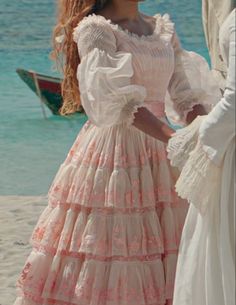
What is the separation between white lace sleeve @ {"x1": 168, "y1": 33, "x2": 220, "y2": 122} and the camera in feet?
10.7

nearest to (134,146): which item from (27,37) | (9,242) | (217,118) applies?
(217,118)

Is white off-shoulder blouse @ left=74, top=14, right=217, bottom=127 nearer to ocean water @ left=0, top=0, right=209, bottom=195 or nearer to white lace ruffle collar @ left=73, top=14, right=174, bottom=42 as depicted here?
white lace ruffle collar @ left=73, top=14, right=174, bottom=42

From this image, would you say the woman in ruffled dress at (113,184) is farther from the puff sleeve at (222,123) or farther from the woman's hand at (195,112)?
the puff sleeve at (222,123)

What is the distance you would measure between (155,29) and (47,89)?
9.09 m

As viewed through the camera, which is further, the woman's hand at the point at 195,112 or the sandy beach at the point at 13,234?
the sandy beach at the point at 13,234

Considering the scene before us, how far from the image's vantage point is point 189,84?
130 inches

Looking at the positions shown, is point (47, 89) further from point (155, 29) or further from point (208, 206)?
point (208, 206)

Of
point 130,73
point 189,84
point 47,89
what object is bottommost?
point 47,89

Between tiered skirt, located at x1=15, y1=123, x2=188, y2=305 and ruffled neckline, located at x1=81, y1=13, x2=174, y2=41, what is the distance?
0.30 meters

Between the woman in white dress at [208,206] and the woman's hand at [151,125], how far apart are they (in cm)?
18

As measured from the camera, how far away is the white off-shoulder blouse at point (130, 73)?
2.94m

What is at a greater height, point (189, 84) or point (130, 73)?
point (130, 73)

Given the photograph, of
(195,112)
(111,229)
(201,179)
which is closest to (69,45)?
(195,112)

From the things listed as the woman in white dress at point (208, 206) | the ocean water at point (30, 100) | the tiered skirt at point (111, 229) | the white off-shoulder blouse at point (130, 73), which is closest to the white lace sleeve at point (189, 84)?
the white off-shoulder blouse at point (130, 73)
